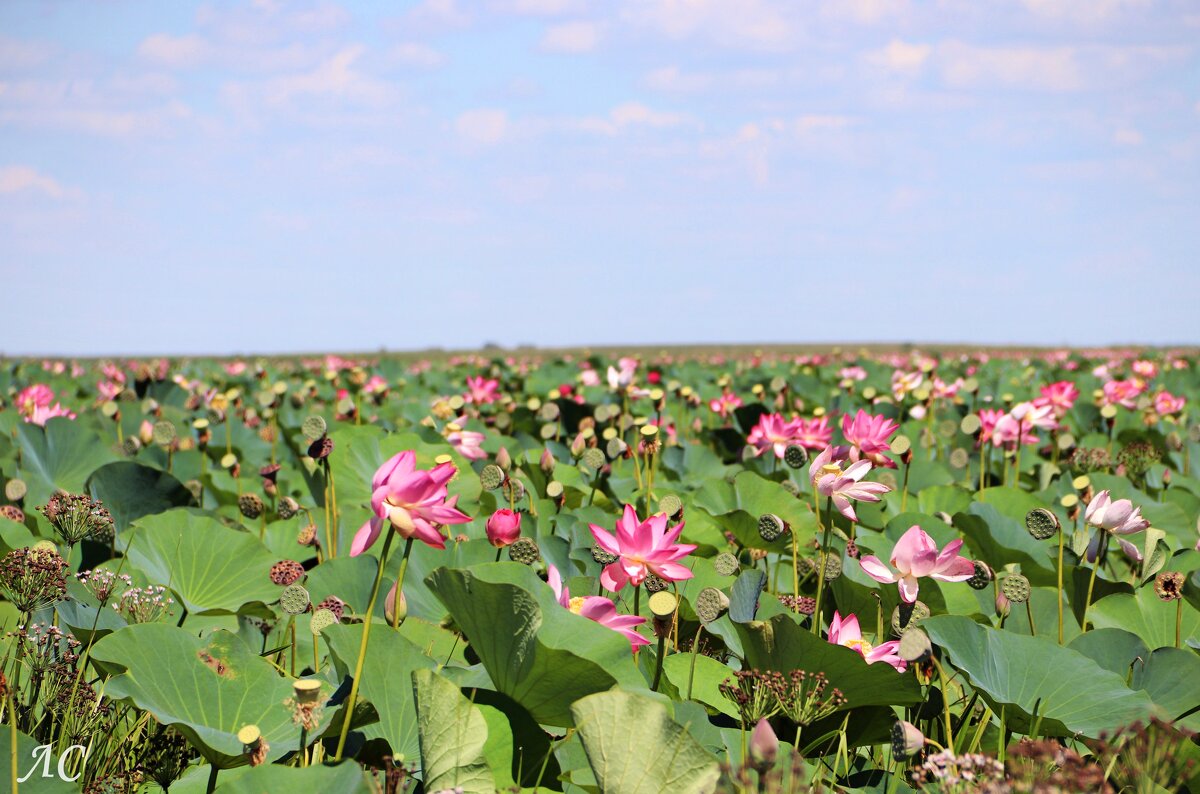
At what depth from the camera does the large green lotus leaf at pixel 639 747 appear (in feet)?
3.88

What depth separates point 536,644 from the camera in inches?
52.6

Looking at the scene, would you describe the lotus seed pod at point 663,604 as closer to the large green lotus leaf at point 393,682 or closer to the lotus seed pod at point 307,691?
the large green lotus leaf at point 393,682

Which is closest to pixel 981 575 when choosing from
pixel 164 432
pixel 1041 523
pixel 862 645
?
pixel 1041 523

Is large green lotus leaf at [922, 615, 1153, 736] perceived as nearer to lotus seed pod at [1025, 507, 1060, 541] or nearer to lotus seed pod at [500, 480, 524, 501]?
lotus seed pod at [1025, 507, 1060, 541]

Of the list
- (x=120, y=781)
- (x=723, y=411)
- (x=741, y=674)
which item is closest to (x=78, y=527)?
(x=120, y=781)

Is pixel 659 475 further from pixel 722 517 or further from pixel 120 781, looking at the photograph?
pixel 120 781

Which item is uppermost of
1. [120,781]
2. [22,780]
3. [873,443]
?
[873,443]

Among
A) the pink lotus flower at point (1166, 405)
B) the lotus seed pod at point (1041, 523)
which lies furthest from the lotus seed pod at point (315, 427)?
the pink lotus flower at point (1166, 405)

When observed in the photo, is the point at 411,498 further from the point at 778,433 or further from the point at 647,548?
the point at 778,433

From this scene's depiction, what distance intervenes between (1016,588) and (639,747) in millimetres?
922

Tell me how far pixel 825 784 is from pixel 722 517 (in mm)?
1106

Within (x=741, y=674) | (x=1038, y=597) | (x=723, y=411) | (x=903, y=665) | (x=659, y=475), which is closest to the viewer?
(x=741, y=674)

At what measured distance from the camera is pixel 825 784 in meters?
1.42

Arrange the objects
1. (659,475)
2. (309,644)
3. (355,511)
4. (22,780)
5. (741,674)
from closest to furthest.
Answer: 1. (22,780)
2. (741,674)
3. (309,644)
4. (355,511)
5. (659,475)
